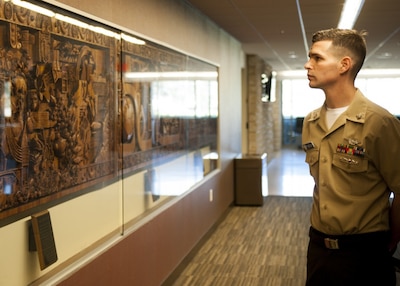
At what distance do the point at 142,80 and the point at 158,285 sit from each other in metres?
1.66

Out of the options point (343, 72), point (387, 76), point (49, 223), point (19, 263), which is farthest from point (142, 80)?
point (387, 76)

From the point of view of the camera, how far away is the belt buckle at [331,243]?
209cm

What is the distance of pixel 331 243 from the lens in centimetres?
210

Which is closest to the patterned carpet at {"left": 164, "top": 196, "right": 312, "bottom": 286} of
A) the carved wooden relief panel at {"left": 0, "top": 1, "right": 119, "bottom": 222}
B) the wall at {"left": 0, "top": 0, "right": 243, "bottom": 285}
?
the wall at {"left": 0, "top": 0, "right": 243, "bottom": 285}

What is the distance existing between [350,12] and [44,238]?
4.95m

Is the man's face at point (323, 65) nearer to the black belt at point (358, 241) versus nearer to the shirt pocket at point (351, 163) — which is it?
the shirt pocket at point (351, 163)

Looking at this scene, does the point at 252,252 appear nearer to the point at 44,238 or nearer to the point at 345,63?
the point at 44,238

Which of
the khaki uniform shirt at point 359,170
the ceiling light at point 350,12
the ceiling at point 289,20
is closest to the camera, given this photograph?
the khaki uniform shirt at point 359,170

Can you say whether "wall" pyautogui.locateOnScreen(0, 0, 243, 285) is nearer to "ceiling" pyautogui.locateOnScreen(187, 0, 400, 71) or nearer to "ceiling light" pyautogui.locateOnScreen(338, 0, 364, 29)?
"ceiling" pyautogui.locateOnScreen(187, 0, 400, 71)

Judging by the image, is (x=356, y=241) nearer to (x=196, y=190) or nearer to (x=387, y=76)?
(x=196, y=190)

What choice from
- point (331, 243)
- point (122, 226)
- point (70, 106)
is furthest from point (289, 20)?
point (331, 243)

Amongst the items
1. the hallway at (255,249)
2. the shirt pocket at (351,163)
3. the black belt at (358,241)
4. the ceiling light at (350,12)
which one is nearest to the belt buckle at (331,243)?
the black belt at (358,241)

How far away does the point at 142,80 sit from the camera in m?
4.03

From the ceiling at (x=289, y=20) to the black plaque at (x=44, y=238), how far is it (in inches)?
134
